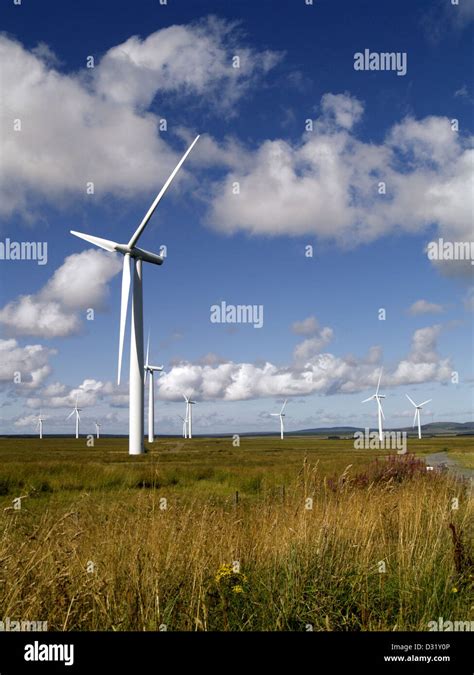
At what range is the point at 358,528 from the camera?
7.61 metres

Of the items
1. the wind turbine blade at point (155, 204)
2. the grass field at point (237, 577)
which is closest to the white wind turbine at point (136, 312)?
the wind turbine blade at point (155, 204)

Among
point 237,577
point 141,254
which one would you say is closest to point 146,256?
point 141,254

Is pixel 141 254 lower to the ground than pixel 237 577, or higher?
higher

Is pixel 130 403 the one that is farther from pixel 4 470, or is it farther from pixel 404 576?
pixel 404 576

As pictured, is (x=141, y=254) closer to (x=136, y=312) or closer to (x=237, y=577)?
(x=136, y=312)

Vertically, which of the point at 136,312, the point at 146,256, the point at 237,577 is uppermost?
the point at 146,256

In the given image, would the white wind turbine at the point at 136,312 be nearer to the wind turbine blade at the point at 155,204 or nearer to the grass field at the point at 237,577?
the wind turbine blade at the point at 155,204

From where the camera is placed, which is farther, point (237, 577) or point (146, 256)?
point (146, 256)

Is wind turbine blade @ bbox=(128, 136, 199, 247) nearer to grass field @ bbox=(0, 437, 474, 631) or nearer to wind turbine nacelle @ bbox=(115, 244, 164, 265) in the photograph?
wind turbine nacelle @ bbox=(115, 244, 164, 265)

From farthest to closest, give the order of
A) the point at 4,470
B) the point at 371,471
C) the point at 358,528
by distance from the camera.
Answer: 1. the point at 4,470
2. the point at 371,471
3. the point at 358,528

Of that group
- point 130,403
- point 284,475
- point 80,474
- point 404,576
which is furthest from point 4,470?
point 404,576
